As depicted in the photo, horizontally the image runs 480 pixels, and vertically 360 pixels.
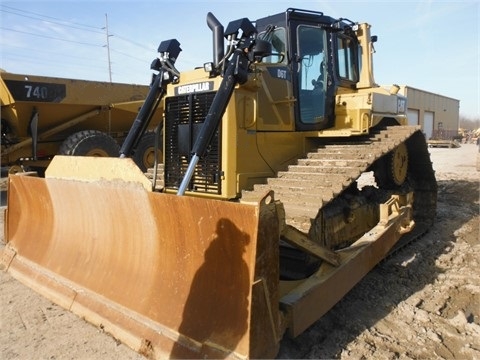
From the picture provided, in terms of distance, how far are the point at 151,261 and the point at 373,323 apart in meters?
1.88

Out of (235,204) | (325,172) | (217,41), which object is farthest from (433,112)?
(235,204)

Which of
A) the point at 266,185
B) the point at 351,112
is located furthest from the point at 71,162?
the point at 351,112

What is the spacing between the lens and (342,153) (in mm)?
4695

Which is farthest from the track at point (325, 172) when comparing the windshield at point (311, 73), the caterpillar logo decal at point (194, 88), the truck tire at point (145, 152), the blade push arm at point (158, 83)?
the truck tire at point (145, 152)

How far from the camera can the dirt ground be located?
313 cm

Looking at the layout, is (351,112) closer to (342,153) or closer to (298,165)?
(342,153)

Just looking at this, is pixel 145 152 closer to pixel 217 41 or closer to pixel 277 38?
pixel 277 38

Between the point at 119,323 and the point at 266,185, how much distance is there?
1.87 m

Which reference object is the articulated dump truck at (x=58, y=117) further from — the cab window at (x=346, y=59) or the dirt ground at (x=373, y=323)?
the cab window at (x=346, y=59)

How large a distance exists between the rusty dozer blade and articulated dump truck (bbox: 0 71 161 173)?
4.50m

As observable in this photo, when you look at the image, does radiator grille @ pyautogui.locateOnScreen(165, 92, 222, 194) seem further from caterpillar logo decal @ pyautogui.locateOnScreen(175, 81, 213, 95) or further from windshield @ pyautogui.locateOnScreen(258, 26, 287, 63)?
windshield @ pyautogui.locateOnScreen(258, 26, 287, 63)

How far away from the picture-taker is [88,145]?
349 inches

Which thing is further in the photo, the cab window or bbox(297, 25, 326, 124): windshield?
the cab window

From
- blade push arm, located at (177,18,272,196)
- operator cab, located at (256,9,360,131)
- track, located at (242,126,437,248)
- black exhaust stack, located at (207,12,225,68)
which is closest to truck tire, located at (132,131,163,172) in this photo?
operator cab, located at (256,9,360,131)
